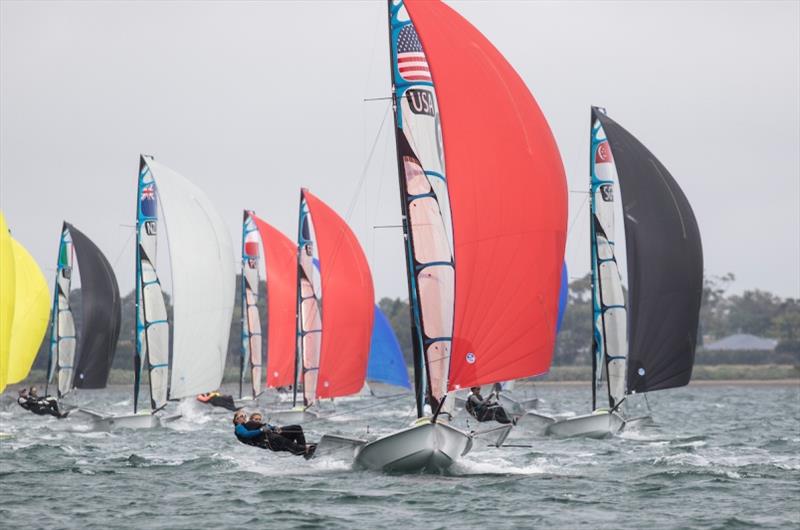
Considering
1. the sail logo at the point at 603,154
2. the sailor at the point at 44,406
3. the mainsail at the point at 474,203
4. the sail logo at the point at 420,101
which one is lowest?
the sailor at the point at 44,406

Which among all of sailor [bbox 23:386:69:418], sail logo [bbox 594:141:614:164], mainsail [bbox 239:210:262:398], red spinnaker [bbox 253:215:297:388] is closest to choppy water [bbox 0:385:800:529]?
sail logo [bbox 594:141:614:164]

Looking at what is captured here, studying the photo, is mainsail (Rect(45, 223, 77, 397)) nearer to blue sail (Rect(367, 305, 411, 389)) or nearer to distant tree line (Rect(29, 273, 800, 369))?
blue sail (Rect(367, 305, 411, 389))

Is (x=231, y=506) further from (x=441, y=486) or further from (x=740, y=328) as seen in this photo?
(x=740, y=328)

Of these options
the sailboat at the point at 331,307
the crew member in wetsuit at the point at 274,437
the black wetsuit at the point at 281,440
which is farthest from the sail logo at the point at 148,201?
the black wetsuit at the point at 281,440

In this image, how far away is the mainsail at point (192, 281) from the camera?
36.9 metres

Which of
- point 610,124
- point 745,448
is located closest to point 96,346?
point 610,124

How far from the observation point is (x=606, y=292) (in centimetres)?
3344

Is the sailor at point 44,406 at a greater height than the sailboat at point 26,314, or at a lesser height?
lesser

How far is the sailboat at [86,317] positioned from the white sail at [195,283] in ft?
28.5

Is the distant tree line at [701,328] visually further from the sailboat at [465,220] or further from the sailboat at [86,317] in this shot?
the sailboat at [465,220]

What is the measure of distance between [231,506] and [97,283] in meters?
29.5

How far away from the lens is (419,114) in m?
23.2

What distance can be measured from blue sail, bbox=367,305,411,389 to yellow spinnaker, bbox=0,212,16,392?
24.3m

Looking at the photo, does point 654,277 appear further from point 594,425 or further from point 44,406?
point 44,406
